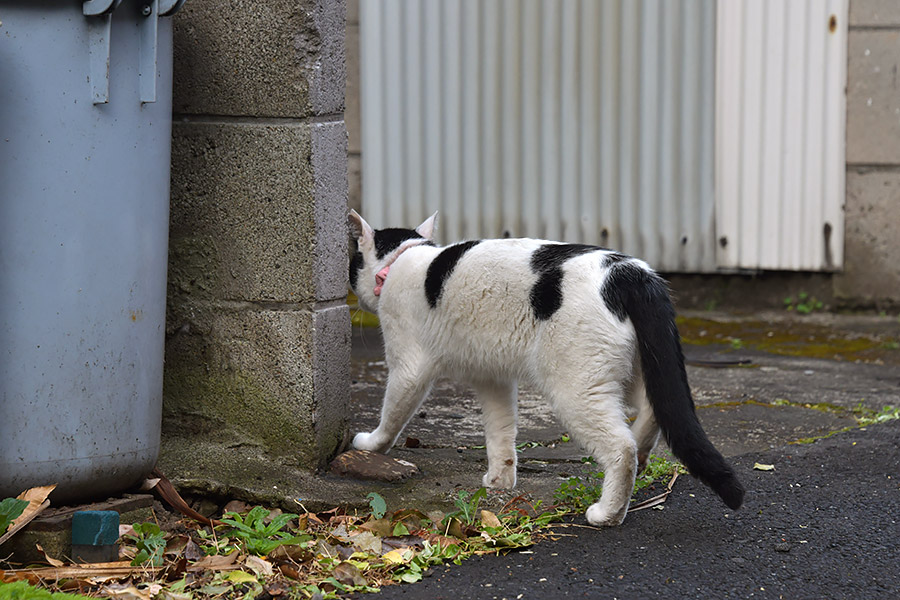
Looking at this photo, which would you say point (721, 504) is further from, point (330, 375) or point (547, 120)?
point (547, 120)

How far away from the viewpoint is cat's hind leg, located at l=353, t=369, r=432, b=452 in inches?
154

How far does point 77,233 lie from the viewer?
10.2 feet

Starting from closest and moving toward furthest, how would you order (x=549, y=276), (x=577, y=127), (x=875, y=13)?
(x=549, y=276), (x=875, y=13), (x=577, y=127)

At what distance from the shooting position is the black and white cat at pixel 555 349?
341 cm

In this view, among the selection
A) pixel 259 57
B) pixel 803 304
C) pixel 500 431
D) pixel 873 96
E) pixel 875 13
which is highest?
pixel 875 13

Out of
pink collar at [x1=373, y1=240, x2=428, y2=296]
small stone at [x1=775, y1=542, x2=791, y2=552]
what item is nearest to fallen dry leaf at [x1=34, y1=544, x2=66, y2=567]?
pink collar at [x1=373, y1=240, x2=428, y2=296]

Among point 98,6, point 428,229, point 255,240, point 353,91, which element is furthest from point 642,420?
point 353,91

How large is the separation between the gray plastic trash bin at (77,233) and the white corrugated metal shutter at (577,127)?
4.33 meters

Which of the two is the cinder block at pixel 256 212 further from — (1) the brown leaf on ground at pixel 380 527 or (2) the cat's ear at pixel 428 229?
(1) the brown leaf on ground at pixel 380 527

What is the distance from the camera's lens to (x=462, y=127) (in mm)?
7590

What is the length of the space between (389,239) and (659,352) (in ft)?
4.29

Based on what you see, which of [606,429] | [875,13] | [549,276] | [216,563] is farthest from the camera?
[875,13]

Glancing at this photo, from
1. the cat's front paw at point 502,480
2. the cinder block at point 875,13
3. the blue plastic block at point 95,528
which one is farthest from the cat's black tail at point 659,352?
the cinder block at point 875,13

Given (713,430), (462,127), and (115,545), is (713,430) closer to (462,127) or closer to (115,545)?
(115,545)
